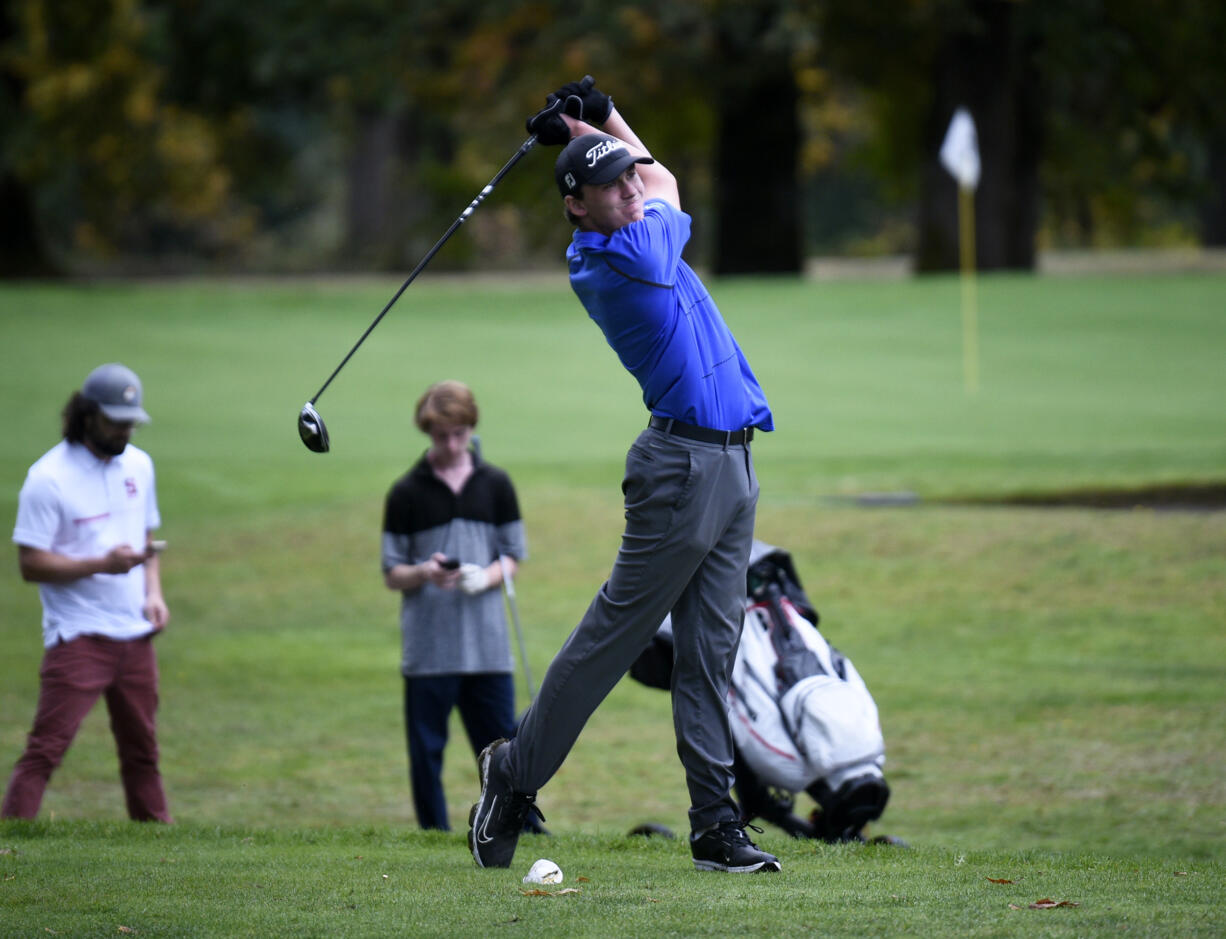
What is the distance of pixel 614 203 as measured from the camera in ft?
15.8

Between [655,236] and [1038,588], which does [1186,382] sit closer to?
[1038,588]

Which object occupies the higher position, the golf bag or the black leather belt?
the black leather belt

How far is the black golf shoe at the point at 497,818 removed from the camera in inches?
202

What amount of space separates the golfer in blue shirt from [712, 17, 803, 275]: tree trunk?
2500 centimetres

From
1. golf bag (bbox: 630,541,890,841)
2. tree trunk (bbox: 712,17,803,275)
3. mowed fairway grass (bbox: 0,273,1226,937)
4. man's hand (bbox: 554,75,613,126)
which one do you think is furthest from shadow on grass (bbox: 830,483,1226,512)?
tree trunk (bbox: 712,17,803,275)

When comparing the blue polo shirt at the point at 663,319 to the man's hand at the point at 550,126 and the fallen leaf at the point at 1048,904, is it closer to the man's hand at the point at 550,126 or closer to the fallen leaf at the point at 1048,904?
the man's hand at the point at 550,126

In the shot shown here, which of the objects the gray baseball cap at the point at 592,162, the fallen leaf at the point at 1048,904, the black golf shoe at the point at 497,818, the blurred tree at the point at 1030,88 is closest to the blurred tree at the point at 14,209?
the blurred tree at the point at 1030,88

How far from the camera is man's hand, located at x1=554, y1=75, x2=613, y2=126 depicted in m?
5.21

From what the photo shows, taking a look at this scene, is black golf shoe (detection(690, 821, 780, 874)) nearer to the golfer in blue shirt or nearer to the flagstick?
the golfer in blue shirt

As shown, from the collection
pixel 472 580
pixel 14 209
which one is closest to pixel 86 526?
pixel 472 580

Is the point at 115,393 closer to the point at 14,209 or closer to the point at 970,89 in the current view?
the point at 970,89

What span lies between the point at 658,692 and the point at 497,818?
16.2 feet

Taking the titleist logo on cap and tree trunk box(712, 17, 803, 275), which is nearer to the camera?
the titleist logo on cap

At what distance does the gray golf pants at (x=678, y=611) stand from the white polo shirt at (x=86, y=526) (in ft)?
Result: 7.24
